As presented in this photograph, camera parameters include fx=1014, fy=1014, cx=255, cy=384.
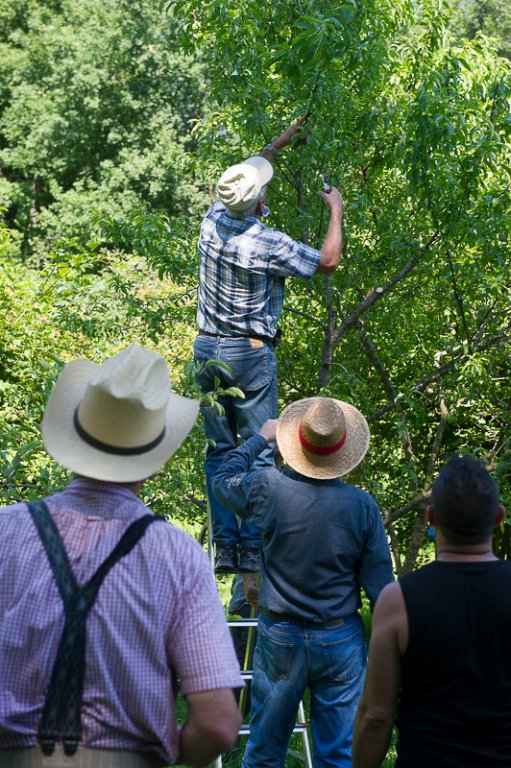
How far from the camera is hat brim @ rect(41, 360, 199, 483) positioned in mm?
2373

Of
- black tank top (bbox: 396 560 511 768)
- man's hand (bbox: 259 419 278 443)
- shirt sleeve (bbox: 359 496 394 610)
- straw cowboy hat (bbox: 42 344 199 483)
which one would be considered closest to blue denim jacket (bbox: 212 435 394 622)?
shirt sleeve (bbox: 359 496 394 610)

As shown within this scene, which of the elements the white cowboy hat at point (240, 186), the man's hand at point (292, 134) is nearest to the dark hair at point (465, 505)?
the white cowboy hat at point (240, 186)

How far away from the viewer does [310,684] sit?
158 inches

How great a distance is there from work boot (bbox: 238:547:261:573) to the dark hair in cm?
218

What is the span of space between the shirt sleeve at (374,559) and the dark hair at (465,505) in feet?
3.66

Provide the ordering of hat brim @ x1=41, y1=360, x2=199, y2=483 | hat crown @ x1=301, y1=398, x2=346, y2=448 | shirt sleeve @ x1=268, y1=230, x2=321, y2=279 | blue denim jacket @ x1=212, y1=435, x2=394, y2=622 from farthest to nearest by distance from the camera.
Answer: shirt sleeve @ x1=268, y1=230, x2=321, y2=279
hat crown @ x1=301, y1=398, x2=346, y2=448
blue denim jacket @ x1=212, y1=435, x2=394, y2=622
hat brim @ x1=41, y1=360, x2=199, y2=483

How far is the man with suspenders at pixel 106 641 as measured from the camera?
2.16m

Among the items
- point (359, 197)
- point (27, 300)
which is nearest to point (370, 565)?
point (359, 197)

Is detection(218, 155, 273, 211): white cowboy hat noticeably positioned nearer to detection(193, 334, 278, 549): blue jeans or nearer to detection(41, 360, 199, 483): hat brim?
detection(193, 334, 278, 549): blue jeans

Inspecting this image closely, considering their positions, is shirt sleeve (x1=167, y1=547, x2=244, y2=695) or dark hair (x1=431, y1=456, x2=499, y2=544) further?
dark hair (x1=431, y1=456, x2=499, y2=544)

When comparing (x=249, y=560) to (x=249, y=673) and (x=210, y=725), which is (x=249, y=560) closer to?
(x=249, y=673)

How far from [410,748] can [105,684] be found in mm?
977

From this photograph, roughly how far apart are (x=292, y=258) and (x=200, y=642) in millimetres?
3019

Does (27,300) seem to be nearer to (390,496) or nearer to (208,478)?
(390,496)
